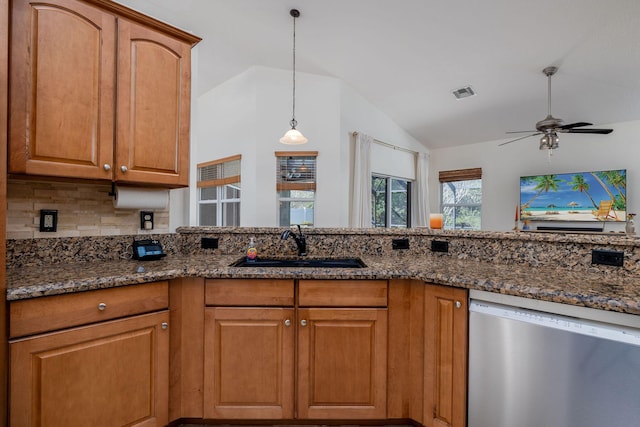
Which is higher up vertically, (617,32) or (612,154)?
(617,32)

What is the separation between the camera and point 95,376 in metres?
1.26

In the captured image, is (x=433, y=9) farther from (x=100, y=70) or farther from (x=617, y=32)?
(x=100, y=70)

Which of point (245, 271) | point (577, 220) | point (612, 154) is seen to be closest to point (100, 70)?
point (245, 271)

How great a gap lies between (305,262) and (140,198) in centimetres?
104

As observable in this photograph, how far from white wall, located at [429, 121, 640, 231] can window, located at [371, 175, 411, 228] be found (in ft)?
2.85

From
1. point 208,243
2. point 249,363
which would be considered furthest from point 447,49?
point 249,363

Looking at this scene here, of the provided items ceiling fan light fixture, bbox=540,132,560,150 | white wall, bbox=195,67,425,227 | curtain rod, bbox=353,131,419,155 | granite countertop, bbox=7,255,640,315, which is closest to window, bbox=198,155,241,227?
white wall, bbox=195,67,425,227

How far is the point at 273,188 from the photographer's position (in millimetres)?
4098

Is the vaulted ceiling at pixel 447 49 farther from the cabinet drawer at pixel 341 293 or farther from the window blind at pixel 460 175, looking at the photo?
the cabinet drawer at pixel 341 293

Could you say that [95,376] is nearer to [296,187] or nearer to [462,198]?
[296,187]

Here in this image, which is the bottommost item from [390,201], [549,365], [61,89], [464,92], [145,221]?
[549,365]

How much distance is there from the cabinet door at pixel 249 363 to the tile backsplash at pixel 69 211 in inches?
34.0

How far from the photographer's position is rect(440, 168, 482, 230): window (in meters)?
5.76

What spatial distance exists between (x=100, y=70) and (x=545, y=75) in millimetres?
4393
